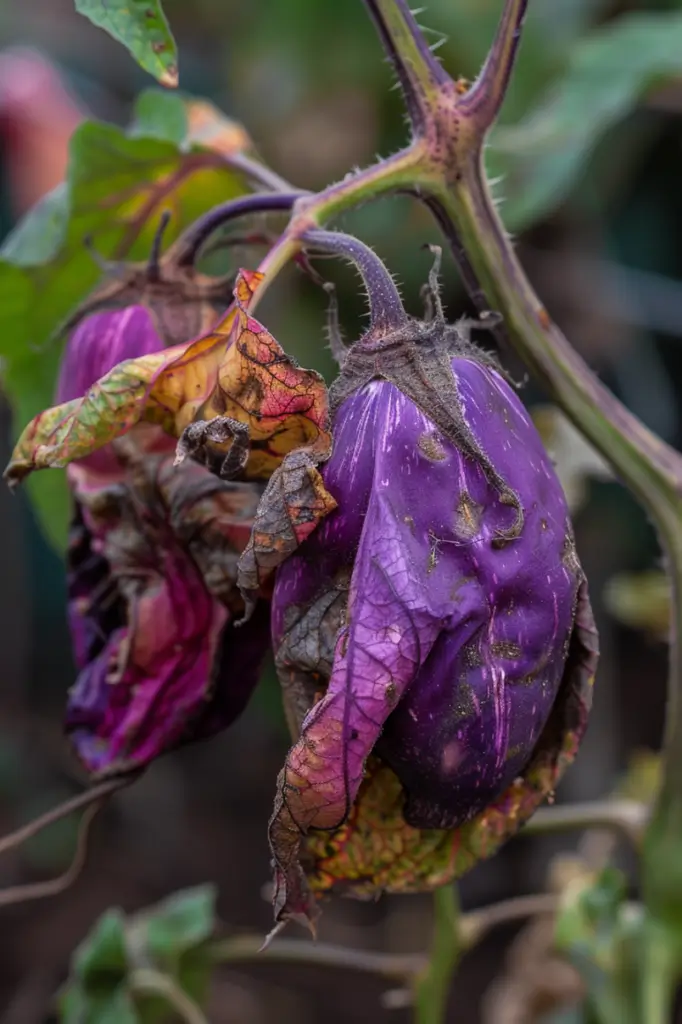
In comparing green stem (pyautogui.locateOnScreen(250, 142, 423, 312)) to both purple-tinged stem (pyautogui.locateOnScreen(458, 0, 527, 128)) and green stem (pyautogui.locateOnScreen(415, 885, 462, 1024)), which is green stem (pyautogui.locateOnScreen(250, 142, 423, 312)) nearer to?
purple-tinged stem (pyautogui.locateOnScreen(458, 0, 527, 128))

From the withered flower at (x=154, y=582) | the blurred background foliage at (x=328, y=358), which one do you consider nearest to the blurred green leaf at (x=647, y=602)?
the blurred background foliage at (x=328, y=358)

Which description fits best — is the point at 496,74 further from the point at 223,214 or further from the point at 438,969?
the point at 438,969

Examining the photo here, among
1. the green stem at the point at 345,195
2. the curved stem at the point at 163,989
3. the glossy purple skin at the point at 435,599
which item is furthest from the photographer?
the curved stem at the point at 163,989

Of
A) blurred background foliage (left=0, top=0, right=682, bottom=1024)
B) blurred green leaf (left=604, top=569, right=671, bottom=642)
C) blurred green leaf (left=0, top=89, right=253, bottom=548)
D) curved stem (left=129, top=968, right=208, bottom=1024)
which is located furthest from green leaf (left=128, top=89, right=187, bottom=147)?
blurred background foliage (left=0, top=0, right=682, bottom=1024)

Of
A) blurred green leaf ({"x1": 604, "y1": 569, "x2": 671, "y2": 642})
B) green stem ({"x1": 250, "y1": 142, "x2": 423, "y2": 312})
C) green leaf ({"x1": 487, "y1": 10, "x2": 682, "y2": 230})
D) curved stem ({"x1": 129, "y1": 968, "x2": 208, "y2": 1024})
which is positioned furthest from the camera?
blurred green leaf ({"x1": 604, "y1": 569, "x2": 671, "y2": 642})

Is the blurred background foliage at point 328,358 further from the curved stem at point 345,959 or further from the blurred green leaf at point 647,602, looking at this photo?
the curved stem at point 345,959

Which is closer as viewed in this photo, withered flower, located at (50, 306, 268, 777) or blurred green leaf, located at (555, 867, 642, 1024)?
withered flower, located at (50, 306, 268, 777)
